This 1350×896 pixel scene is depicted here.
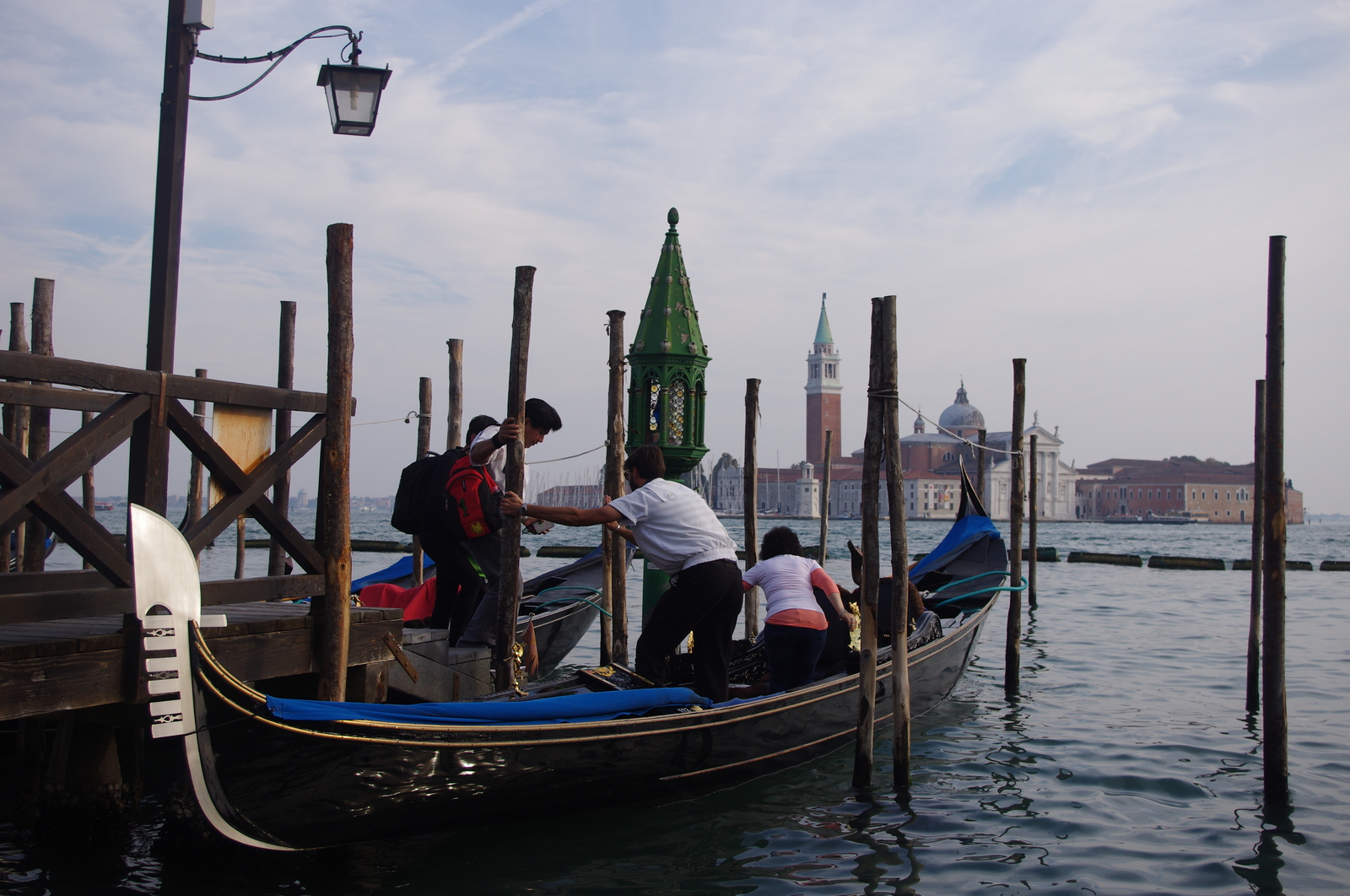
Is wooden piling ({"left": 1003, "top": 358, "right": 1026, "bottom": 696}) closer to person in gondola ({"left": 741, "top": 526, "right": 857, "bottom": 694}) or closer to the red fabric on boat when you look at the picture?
person in gondola ({"left": 741, "top": 526, "right": 857, "bottom": 694})

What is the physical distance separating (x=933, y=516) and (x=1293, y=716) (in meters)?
82.1

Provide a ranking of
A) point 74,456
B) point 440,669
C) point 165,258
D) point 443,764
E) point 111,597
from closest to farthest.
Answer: point 74,456 → point 111,597 → point 443,764 → point 165,258 → point 440,669

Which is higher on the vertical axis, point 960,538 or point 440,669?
point 960,538

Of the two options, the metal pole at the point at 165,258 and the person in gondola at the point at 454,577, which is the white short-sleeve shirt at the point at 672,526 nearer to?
the person in gondola at the point at 454,577

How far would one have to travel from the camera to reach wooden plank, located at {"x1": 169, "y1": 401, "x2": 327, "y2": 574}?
3.33m

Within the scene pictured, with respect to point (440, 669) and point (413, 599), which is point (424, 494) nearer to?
point (413, 599)

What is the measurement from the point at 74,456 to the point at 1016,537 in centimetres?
628

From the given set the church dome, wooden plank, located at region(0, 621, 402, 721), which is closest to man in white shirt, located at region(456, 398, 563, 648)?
wooden plank, located at region(0, 621, 402, 721)

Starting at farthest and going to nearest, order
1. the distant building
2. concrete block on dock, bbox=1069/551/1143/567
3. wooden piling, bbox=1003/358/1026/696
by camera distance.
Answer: the distant building < concrete block on dock, bbox=1069/551/1143/567 < wooden piling, bbox=1003/358/1026/696

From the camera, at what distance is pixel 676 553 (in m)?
4.33

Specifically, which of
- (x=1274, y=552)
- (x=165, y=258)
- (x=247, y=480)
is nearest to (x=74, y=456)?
(x=247, y=480)

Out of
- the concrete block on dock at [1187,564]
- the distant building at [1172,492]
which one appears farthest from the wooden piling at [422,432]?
the distant building at [1172,492]

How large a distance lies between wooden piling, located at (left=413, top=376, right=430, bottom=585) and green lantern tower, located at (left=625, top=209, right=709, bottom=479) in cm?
198

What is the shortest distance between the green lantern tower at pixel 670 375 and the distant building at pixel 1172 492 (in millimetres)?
86636
